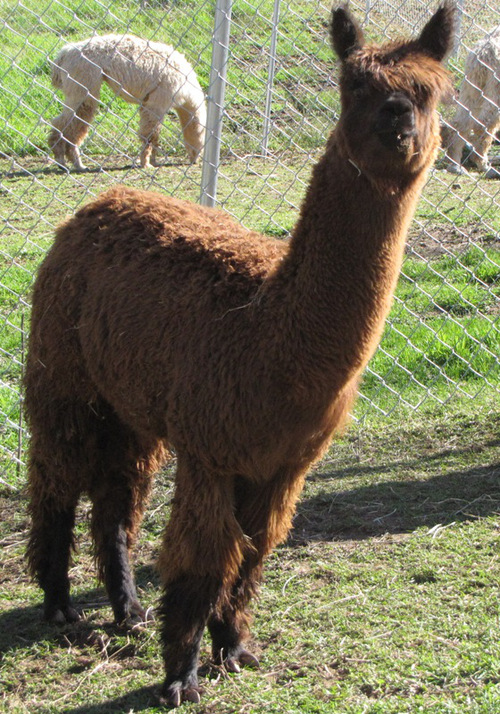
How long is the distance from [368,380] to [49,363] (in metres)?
2.71

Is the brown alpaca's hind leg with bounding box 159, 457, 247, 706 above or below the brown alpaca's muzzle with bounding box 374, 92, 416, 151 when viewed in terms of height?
below

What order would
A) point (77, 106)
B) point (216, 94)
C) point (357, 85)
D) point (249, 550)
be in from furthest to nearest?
1. point (77, 106)
2. point (216, 94)
3. point (249, 550)
4. point (357, 85)

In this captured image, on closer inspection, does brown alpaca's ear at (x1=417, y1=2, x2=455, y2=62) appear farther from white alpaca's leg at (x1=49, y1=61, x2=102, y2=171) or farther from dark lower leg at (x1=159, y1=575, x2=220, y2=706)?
white alpaca's leg at (x1=49, y1=61, x2=102, y2=171)

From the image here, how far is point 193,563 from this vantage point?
10.2 feet

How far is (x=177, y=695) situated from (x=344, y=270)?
1.61 metres

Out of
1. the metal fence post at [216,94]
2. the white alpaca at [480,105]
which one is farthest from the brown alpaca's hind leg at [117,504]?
the white alpaca at [480,105]

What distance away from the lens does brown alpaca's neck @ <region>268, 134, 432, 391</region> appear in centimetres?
287

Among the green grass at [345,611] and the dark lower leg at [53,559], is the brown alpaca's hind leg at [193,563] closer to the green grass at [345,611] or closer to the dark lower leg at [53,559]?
the green grass at [345,611]

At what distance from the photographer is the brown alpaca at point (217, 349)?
2883mm

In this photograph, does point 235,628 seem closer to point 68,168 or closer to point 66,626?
point 66,626

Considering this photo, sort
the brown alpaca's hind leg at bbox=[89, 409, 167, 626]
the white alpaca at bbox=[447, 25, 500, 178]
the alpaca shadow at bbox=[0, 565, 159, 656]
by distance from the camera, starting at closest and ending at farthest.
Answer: the alpaca shadow at bbox=[0, 565, 159, 656]
the brown alpaca's hind leg at bbox=[89, 409, 167, 626]
the white alpaca at bbox=[447, 25, 500, 178]

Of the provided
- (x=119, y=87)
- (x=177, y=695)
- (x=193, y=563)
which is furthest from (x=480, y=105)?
(x=177, y=695)

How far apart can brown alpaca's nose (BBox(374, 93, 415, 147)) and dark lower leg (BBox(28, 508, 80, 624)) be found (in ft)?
7.17

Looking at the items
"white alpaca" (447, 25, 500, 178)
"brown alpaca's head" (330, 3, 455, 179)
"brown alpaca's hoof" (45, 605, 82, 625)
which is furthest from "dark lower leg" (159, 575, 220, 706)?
"white alpaca" (447, 25, 500, 178)
